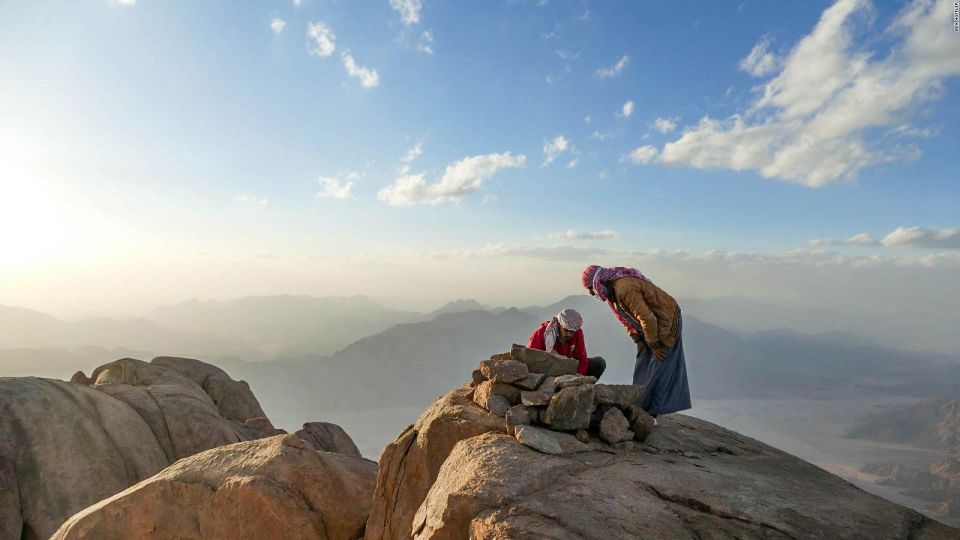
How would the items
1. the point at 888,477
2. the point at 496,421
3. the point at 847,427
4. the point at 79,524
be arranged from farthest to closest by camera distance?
the point at 847,427 → the point at 888,477 → the point at 79,524 → the point at 496,421

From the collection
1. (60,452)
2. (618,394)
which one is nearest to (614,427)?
(618,394)

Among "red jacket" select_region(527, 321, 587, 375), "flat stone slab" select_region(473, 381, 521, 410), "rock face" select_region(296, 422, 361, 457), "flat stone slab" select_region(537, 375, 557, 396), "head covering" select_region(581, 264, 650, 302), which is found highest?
"head covering" select_region(581, 264, 650, 302)

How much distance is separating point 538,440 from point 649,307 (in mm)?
3540

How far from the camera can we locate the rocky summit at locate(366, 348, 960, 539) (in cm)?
521

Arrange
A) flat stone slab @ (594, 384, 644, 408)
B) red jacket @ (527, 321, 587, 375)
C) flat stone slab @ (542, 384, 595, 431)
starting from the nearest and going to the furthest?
flat stone slab @ (542, 384, 595, 431)
flat stone slab @ (594, 384, 644, 408)
red jacket @ (527, 321, 587, 375)

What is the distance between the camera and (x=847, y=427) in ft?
646

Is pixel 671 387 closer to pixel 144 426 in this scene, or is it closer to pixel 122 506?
pixel 122 506

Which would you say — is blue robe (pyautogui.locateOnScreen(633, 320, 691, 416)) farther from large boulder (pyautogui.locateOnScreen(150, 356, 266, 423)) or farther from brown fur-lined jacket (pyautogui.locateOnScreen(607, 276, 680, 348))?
large boulder (pyautogui.locateOnScreen(150, 356, 266, 423))

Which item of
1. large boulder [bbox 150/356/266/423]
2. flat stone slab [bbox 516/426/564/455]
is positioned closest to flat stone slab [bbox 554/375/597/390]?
flat stone slab [bbox 516/426/564/455]

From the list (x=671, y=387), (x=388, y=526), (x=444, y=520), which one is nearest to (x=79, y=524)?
(x=388, y=526)

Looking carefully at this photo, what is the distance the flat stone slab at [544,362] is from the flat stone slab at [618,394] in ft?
2.74

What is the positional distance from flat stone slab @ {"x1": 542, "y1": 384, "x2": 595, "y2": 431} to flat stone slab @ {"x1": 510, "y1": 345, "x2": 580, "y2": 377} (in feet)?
3.82

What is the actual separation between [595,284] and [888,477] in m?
181

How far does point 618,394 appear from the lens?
804 centimetres
